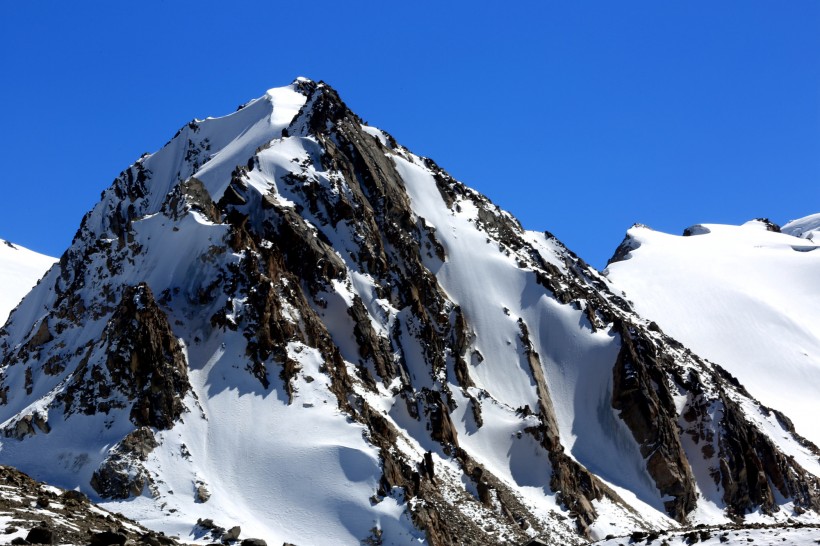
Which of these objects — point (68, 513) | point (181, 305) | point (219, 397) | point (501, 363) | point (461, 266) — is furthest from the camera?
point (461, 266)

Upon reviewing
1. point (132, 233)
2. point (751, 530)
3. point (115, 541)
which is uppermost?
point (132, 233)

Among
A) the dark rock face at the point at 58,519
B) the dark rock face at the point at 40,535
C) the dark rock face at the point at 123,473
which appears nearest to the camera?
the dark rock face at the point at 40,535

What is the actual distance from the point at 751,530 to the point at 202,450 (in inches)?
2033

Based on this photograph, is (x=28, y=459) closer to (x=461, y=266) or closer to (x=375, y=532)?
(x=375, y=532)

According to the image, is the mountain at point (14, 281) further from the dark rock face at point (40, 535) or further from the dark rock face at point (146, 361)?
the dark rock face at point (40, 535)

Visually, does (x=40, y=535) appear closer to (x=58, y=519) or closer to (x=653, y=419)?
(x=58, y=519)

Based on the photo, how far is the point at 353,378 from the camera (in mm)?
102062

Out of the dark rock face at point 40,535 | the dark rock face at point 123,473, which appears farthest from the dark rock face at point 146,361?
the dark rock face at point 40,535

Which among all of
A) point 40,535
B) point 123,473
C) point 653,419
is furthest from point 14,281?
point 40,535

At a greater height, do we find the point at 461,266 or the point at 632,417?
the point at 461,266

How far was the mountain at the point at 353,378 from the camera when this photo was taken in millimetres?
84062

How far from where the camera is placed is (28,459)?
84.2m

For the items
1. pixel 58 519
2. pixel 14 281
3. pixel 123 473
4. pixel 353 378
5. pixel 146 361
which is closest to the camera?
pixel 58 519

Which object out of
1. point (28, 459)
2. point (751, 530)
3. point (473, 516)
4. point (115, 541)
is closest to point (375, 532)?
point (473, 516)
